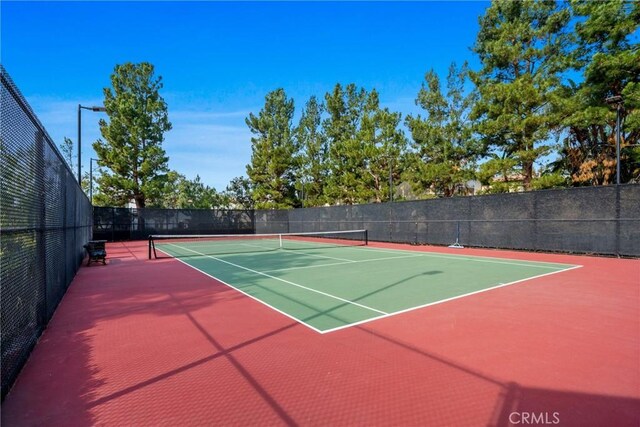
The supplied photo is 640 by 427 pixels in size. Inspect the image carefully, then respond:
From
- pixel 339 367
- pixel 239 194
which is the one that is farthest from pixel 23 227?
pixel 239 194

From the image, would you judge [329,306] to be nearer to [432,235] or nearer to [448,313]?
[448,313]

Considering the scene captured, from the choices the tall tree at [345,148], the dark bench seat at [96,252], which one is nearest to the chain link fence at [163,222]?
the tall tree at [345,148]

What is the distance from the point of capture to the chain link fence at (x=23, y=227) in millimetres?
3437

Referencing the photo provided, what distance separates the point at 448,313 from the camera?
593 centimetres

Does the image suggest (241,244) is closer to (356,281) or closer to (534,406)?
(356,281)

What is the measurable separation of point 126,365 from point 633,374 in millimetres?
5238

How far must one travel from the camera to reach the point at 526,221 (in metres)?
15.0

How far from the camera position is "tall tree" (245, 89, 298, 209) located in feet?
118

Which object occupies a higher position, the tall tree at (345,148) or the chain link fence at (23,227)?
the tall tree at (345,148)

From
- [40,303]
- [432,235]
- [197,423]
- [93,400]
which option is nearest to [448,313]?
[197,423]

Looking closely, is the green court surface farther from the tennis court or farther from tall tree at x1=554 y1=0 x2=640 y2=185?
tall tree at x1=554 y1=0 x2=640 y2=185

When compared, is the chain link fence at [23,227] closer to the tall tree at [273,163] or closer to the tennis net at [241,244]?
the tennis net at [241,244]

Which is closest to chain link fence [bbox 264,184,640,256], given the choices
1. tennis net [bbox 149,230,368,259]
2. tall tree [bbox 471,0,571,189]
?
tennis net [bbox 149,230,368,259]

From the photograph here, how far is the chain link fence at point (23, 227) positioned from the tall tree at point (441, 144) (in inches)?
893
